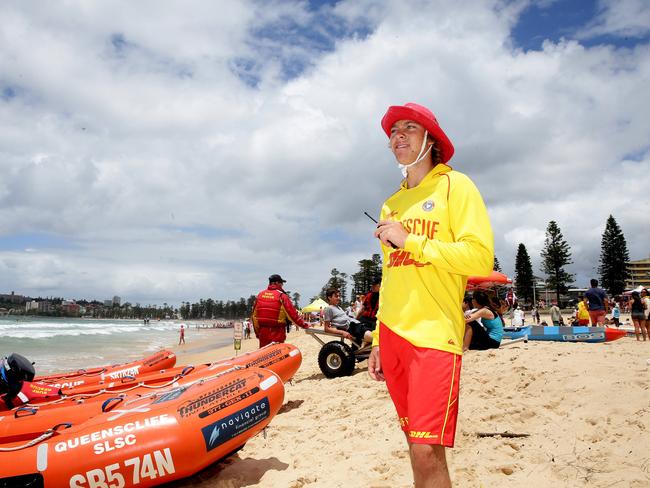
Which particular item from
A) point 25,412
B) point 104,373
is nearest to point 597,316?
point 104,373

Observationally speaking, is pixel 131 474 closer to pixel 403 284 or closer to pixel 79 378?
pixel 403 284

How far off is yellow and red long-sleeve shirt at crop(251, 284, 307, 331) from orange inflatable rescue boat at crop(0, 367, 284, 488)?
3.81m

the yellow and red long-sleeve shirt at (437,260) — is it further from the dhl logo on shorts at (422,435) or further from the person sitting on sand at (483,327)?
the person sitting on sand at (483,327)

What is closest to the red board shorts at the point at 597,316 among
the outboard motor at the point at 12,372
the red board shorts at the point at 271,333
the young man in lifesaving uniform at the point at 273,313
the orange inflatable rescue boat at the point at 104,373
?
the young man in lifesaving uniform at the point at 273,313

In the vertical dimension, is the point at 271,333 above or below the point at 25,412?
above

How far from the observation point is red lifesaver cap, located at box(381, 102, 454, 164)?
204cm

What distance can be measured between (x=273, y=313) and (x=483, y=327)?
11.5ft

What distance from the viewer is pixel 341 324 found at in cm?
794

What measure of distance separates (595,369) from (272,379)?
343 cm

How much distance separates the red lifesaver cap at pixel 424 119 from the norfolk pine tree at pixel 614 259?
66.7m

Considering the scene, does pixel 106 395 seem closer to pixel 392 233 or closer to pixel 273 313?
pixel 273 313

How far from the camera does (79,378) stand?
7266 millimetres

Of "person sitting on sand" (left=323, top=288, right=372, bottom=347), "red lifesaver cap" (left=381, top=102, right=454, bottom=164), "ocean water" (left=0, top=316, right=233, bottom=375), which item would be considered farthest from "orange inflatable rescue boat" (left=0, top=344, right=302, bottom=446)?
"ocean water" (left=0, top=316, right=233, bottom=375)

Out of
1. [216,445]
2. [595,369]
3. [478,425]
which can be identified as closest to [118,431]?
[216,445]
